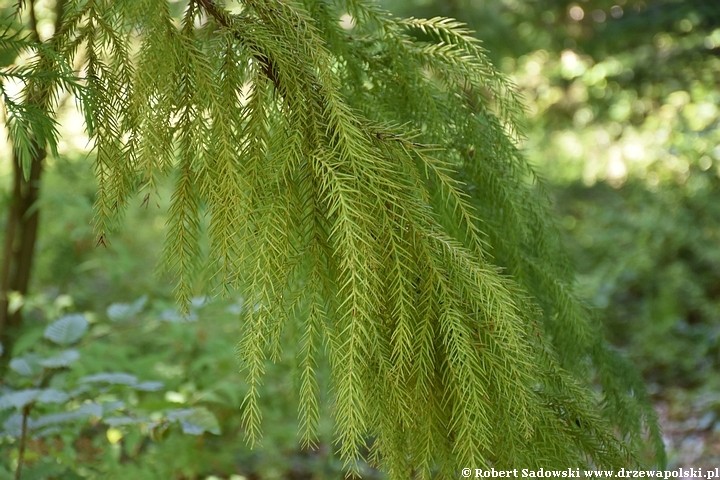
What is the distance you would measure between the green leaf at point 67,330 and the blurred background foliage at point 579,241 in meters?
0.10

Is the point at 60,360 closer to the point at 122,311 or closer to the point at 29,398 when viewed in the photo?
the point at 29,398

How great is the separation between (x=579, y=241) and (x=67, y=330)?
15.8 ft

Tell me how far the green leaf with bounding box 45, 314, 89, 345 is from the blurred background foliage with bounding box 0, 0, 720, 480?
0.32ft

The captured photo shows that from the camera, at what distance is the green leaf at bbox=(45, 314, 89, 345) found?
1.77m

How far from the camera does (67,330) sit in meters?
1.80

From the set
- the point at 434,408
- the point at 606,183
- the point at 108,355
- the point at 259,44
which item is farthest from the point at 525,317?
the point at 606,183

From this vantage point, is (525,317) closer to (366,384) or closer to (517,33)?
(366,384)

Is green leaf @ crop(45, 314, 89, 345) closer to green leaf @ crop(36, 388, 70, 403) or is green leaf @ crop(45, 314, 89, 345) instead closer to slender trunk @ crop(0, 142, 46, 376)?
green leaf @ crop(36, 388, 70, 403)

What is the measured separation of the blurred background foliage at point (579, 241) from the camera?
2588 mm

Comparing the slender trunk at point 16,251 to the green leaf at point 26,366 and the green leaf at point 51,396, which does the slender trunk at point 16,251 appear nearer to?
the green leaf at point 26,366

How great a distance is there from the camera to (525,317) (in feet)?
3.02

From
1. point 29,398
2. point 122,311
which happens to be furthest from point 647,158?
point 29,398

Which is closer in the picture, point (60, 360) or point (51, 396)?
point (51, 396)

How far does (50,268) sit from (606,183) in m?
4.78
